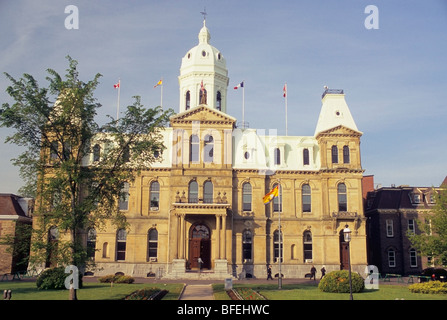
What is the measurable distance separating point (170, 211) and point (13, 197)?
60.9 feet

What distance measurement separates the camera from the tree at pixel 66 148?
26.5 meters

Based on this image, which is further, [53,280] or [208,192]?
[208,192]

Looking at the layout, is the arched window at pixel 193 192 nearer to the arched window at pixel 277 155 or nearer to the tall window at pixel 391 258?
the arched window at pixel 277 155

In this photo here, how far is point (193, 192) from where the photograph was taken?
163 feet

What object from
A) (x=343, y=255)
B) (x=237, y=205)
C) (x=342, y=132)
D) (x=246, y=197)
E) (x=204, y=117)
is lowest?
(x=343, y=255)

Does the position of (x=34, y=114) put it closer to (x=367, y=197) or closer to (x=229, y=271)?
(x=229, y=271)

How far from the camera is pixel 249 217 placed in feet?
164

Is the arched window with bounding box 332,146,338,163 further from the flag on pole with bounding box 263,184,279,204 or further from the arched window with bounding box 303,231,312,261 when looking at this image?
the flag on pole with bounding box 263,184,279,204

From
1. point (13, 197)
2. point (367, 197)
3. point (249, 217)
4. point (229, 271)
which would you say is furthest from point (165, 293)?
point (367, 197)

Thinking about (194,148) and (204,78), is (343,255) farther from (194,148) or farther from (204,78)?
(204,78)

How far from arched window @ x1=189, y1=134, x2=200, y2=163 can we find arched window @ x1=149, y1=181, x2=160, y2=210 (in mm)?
5015

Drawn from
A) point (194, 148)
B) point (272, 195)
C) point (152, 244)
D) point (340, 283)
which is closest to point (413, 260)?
point (272, 195)

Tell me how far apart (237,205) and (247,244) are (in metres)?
4.40

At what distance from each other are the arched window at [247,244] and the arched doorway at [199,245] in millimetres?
3839
